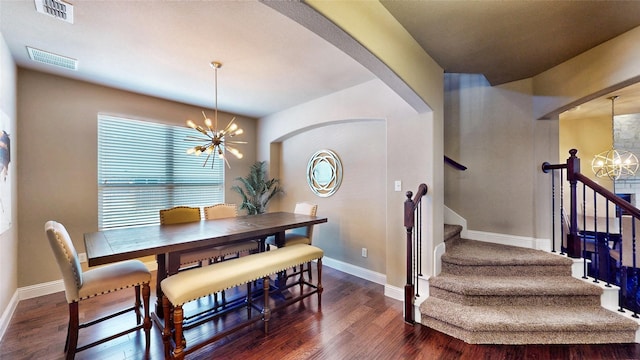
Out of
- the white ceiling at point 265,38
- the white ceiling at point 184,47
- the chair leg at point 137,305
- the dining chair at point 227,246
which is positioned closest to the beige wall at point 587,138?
the white ceiling at point 265,38

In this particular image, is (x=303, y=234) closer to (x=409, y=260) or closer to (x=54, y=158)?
(x=409, y=260)

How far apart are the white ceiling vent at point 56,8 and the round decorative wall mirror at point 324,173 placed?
10.2 feet

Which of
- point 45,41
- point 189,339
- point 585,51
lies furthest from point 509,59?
point 45,41

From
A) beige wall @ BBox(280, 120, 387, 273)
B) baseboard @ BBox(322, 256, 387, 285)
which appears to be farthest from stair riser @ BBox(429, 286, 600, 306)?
beige wall @ BBox(280, 120, 387, 273)

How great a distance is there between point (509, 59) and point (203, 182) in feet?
15.5

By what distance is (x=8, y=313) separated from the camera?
95.7 inches

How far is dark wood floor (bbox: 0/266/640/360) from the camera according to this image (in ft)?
6.38

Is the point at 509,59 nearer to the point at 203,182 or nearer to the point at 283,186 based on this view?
the point at 283,186

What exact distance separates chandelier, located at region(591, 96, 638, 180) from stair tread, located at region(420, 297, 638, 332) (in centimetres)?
358

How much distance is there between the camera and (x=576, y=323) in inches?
79.7

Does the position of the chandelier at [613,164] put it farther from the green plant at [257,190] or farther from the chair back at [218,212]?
the chair back at [218,212]

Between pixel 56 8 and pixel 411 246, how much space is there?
140 inches

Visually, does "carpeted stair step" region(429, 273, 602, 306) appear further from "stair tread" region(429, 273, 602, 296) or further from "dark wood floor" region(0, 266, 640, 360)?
"dark wood floor" region(0, 266, 640, 360)

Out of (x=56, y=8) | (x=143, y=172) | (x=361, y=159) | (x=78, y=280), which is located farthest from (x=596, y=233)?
(x=143, y=172)
